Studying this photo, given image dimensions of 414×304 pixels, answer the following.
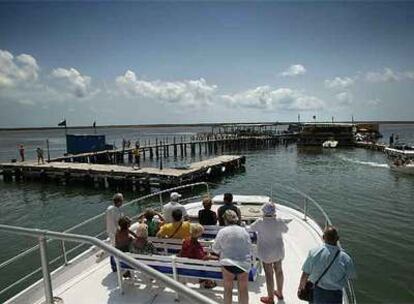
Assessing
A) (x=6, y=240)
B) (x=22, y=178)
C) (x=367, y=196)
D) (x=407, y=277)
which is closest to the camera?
(x=407, y=277)

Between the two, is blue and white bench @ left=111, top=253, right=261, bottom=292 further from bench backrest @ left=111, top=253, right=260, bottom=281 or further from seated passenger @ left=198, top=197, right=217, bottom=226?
seated passenger @ left=198, top=197, right=217, bottom=226

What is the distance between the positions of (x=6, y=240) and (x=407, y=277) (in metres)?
17.3

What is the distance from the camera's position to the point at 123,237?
651 centimetres

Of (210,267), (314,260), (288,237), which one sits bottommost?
(288,237)

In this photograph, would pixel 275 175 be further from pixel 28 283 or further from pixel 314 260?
pixel 314 260

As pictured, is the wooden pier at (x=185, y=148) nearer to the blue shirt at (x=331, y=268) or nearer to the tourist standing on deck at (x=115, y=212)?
the tourist standing on deck at (x=115, y=212)

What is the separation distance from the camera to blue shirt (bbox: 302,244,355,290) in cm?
435

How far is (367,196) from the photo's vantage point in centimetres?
2512

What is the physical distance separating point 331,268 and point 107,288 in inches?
165

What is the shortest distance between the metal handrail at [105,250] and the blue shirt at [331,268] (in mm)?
2789

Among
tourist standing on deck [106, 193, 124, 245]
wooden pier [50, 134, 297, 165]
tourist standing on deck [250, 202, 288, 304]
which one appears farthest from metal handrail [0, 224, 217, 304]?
wooden pier [50, 134, 297, 165]

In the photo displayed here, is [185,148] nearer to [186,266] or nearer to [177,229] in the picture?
[177,229]

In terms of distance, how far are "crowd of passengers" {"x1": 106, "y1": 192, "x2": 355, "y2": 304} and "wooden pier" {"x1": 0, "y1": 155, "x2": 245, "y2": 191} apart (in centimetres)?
2111

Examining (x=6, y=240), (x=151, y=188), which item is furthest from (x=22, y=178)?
(x=6, y=240)
